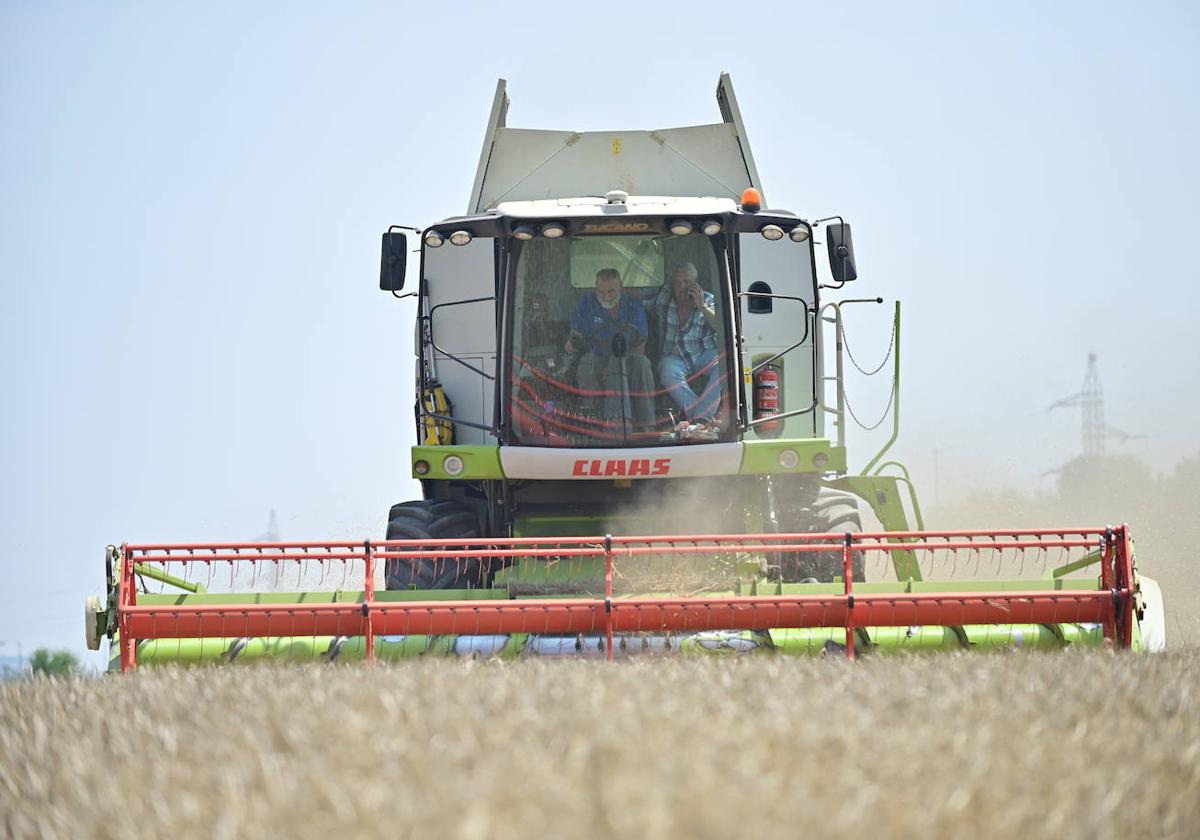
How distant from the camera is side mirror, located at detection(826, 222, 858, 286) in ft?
27.6

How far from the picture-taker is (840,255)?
8398 mm

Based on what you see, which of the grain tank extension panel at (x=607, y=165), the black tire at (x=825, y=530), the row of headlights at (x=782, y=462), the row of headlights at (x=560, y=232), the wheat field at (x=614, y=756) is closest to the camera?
the wheat field at (x=614, y=756)

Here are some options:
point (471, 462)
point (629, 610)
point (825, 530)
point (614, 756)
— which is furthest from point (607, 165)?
point (614, 756)

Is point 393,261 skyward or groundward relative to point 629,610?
skyward

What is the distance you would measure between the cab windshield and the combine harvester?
0.01 metres

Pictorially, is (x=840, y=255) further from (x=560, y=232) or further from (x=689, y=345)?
(x=560, y=232)

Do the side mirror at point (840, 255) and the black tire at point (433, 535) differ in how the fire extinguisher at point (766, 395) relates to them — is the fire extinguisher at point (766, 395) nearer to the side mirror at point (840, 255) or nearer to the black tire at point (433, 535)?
the side mirror at point (840, 255)

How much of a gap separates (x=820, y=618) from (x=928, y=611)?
1.72 ft

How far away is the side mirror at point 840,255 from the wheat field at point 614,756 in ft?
12.0

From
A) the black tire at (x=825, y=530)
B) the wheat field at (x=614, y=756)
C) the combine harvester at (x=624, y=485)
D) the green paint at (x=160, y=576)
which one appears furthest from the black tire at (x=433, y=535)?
the wheat field at (x=614, y=756)

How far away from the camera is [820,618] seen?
6.72 metres

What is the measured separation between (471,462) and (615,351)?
3.34 ft

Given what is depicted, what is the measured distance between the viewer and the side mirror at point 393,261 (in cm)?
836

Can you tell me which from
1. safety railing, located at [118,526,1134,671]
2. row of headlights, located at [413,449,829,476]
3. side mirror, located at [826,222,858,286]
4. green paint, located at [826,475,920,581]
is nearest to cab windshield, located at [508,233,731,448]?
row of headlights, located at [413,449,829,476]
